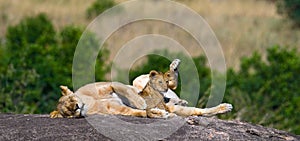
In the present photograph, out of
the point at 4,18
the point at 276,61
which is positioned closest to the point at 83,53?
the point at 276,61

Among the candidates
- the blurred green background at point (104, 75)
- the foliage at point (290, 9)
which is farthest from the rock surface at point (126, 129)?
the foliage at point (290, 9)

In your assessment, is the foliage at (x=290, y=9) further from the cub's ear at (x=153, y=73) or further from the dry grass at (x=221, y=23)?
the cub's ear at (x=153, y=73)

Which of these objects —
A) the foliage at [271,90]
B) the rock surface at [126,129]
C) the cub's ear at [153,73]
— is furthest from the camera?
the foliage at [271,90]

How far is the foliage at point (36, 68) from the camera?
11242 millimetres

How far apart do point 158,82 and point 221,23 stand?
18183 millimetres

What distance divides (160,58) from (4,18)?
1050 cm

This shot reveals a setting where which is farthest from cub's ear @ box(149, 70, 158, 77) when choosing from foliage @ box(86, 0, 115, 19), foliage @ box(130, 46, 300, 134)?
foliage @ box(86, 0, 115, 19)

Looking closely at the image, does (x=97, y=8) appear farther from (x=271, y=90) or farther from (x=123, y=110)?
(x=123, y=110)

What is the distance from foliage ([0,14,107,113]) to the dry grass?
4.65m

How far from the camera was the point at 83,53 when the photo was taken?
13102 mm

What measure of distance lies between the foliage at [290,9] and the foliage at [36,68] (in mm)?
10770

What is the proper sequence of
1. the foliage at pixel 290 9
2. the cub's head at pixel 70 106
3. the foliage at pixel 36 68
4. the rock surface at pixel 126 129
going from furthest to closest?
the foliage at pixel 290 9
the foliage at pixel 36 68
the cub's head at pixel 70 106
the rock surface at pixel 126 129

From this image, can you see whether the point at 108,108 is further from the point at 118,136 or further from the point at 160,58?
the point at 160,58

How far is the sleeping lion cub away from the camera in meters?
5.59
